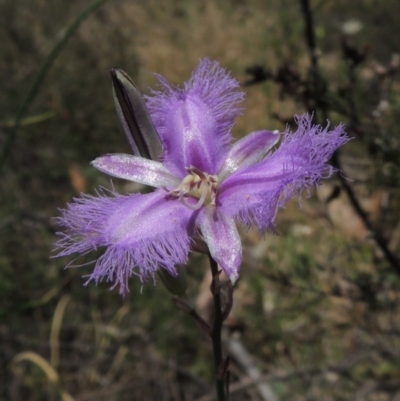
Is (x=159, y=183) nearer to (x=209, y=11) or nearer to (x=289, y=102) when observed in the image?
(x=289, y=102)

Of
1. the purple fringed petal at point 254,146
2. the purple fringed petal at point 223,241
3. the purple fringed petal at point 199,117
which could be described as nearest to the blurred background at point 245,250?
the purple fringed petal at point 199,117

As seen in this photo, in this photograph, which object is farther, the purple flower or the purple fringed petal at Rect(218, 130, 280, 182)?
the purple fringed petal at Rect(218, 130, 280, 182)

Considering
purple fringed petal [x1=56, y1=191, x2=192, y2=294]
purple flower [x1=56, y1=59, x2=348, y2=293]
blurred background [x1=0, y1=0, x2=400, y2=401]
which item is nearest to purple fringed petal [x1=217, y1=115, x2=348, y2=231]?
purple flower [x1=56, y1=59, x2=348, y2=293]

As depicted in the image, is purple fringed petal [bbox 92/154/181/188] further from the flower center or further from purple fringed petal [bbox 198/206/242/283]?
purple fringed petal [bbox 198/206/242/283]

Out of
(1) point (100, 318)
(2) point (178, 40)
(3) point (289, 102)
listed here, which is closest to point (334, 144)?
(1) point (100, 318)

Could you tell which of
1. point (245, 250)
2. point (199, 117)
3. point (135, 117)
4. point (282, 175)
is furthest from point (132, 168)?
point (245, 250)

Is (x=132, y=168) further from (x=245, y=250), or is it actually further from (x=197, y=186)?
(x=245, y=250)
